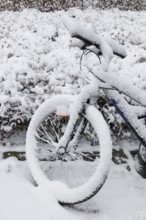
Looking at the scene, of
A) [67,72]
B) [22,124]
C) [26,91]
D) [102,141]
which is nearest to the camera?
[102,141]

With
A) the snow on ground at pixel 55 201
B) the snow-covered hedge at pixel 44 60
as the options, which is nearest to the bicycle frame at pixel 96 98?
the snow on ground at pixel 55 201

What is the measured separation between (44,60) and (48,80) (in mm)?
461

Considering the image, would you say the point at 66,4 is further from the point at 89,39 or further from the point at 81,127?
the point at 89,39

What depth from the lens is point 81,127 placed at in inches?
132

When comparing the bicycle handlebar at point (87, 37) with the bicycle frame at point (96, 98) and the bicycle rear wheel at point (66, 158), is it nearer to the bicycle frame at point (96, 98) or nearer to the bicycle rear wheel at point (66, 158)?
the bicycle frame at point (96, 98)

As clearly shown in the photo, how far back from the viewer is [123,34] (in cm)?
632

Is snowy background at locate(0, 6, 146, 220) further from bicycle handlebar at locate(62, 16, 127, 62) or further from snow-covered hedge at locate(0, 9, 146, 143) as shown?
bicycle handlebar at locate(62, 16, 127, 62)

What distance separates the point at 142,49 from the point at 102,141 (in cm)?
298

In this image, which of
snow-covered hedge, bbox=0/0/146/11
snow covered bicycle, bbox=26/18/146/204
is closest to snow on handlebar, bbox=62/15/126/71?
snow covered bicycle, bbox=26/18/146/204

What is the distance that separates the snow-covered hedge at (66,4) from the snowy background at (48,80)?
43 centimetres

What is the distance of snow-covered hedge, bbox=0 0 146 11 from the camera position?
7.54 m

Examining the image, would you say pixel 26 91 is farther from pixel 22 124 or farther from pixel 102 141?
pixel 102 141

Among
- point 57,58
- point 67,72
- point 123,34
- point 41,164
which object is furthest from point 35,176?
point 123,34

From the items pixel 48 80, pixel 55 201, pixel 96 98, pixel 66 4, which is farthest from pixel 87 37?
pixel 66 4
